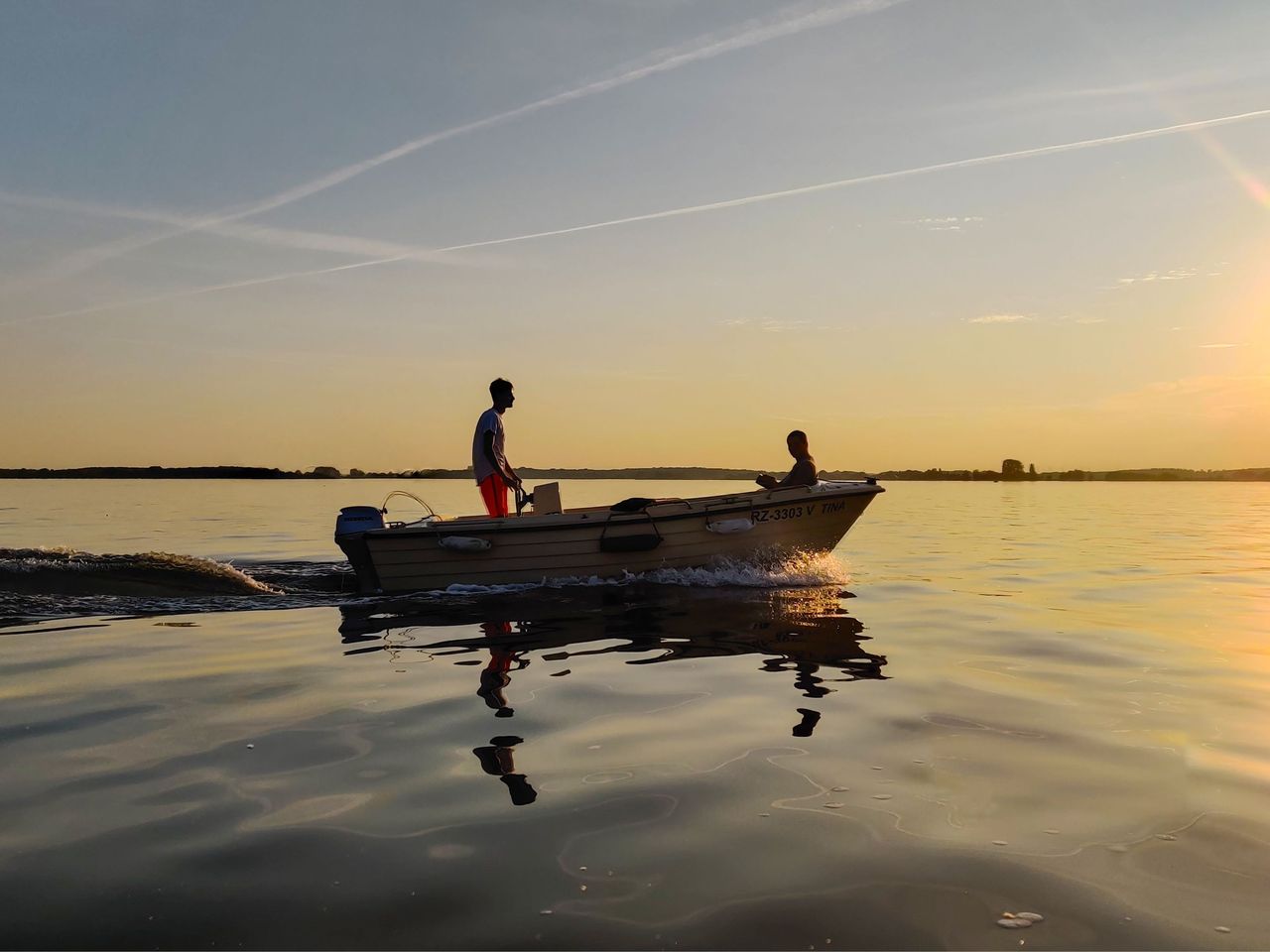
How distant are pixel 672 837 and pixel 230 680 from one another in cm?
523

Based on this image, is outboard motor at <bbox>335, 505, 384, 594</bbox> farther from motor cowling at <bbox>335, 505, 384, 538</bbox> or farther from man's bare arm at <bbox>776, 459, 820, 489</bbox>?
man's bare arm at <bbox>776, 459, 820, 489</bbox>

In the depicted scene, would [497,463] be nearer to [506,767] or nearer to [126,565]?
[126,565]

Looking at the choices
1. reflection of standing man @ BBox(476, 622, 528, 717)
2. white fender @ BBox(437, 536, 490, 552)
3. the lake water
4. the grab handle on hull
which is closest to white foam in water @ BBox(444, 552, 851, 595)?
the grab handle on hull

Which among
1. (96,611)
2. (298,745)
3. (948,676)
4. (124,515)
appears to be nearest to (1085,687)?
(948,676)

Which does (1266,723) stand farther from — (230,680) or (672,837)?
(230,680)

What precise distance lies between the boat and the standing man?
1.41ft

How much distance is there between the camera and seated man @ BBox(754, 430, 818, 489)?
15469mm

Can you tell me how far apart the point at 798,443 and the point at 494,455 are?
511 centimetres

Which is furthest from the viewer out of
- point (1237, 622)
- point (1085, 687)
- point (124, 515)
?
point (124, 515)

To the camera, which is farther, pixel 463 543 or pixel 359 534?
pixel 463 543

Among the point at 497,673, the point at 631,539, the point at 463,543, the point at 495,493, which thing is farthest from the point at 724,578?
the point at 497,673

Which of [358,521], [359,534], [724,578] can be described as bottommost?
[724,578]

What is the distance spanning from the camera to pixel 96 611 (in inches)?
482

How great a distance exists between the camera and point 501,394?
13.5m
